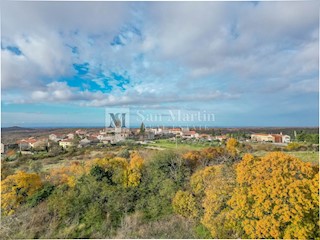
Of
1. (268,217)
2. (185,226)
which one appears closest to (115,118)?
(185,226)

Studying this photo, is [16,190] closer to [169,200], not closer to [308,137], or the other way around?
[169,200]

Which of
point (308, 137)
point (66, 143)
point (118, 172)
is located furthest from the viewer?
point (66, 143)

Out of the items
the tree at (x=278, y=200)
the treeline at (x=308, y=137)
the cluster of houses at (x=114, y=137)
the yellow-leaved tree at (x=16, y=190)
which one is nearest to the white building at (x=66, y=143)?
the cluster of houses at (x=114, y=137)

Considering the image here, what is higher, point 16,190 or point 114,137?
point 114,137

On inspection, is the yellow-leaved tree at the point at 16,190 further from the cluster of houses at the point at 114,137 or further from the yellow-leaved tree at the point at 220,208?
the cluster of houses at the point at 114,137

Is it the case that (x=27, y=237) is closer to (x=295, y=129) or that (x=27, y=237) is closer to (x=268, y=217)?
(x=268, y=217)

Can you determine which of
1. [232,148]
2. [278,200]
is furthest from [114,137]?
[278,200]
